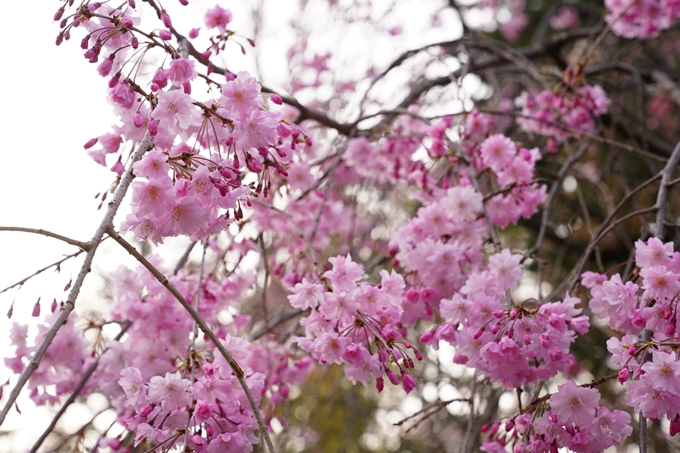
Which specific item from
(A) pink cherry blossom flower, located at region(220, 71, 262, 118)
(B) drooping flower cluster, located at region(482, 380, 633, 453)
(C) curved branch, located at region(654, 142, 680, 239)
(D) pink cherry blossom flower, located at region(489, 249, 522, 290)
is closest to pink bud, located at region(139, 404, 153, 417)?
(A) pink cherry blossom flower, located at region(220, 71, 262, 118)

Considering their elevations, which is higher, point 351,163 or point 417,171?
point 351,163

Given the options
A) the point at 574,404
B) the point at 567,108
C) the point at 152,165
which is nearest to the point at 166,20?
the point at 152,165

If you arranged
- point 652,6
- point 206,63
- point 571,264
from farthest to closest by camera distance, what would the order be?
point 571,264 < point 652,6 < point 206,63


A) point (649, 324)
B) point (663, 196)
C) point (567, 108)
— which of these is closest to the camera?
point (649, 324)

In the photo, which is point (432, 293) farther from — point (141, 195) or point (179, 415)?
point (141, 195)

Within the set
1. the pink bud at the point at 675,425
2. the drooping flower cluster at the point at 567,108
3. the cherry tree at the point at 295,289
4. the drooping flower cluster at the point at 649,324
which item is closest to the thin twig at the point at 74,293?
the cherry tree at the point at 295,289

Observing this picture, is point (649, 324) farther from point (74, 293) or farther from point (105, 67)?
point (105, 67)

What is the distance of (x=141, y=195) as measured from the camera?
1325 millimetres

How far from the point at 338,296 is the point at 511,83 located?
148 inches

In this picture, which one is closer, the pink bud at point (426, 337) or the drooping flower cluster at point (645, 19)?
the pink bud at point (426, 337)

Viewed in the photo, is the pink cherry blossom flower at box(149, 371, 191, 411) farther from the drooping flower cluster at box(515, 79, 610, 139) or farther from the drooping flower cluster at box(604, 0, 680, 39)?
the drooping flower cluster at box(604, 0, 680, 39)

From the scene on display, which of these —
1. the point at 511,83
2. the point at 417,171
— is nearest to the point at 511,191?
the point at 417,171

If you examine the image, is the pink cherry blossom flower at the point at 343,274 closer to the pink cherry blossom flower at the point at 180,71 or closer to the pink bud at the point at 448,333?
the pink bud at the point at 448,333

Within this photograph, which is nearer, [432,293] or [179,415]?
[179,415]
